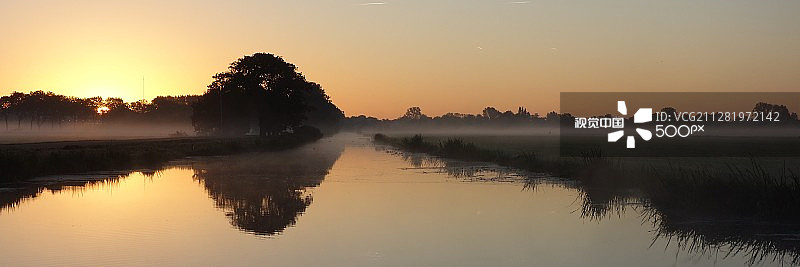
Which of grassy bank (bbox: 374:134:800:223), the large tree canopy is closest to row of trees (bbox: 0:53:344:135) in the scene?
the large tree canopy

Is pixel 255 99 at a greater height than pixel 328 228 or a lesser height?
greater

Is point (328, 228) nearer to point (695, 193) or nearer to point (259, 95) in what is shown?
point (695, 193)

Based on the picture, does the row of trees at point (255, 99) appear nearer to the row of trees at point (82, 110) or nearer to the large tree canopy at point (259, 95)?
the large tree canopy at point (259, 95)

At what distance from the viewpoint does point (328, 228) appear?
1252 cm

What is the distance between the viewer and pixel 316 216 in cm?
1422

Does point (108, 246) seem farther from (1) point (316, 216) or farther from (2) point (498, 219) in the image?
(2) point (498, 219)

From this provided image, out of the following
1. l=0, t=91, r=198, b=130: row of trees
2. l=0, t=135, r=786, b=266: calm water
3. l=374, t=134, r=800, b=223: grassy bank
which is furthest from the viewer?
l=0, t=91, r=198, b=130: row of trees

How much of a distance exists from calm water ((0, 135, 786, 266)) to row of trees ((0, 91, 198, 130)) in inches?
4713

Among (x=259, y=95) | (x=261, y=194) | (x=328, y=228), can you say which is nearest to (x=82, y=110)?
(x=259, y=95)

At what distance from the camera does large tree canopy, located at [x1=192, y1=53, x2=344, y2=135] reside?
72.3 m

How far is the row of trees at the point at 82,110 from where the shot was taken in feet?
486

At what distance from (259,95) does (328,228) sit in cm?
6089

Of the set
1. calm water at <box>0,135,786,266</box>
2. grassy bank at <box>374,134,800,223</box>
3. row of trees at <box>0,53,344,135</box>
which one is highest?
row of trees at <box>0,53,344,135</box>

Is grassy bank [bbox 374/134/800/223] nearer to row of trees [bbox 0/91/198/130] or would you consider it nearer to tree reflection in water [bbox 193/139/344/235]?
tree reflection in water [bbox 193/139/344/235]
